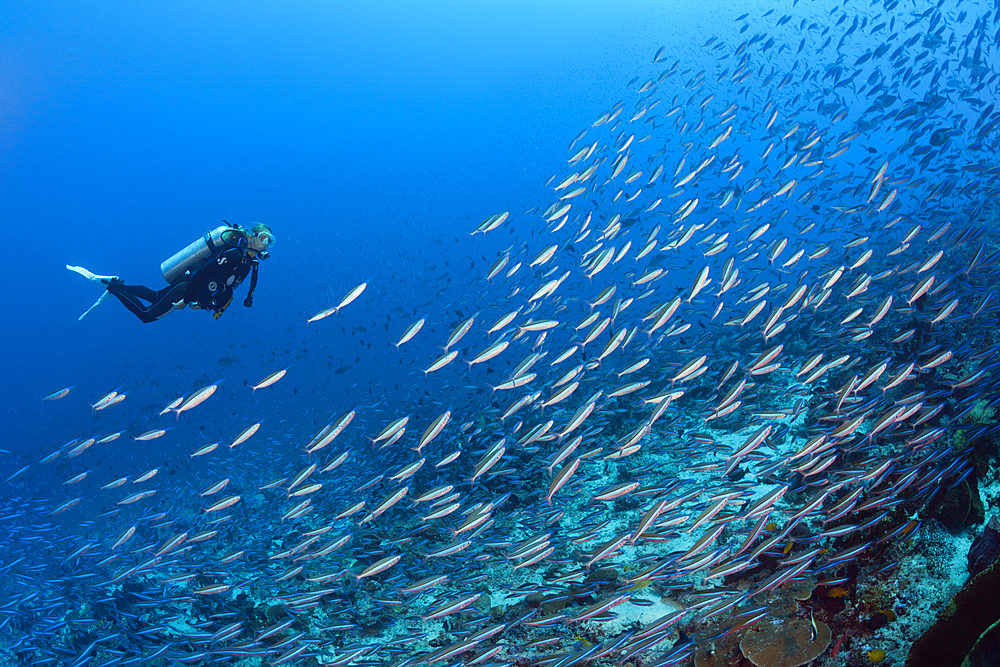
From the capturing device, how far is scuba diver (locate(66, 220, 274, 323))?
6.73 m

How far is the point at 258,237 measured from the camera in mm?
6906

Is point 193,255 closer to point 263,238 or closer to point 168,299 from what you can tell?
point 168,299

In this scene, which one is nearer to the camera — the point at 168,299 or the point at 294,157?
the point at 168,299

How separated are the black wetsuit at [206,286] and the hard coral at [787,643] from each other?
308 inches

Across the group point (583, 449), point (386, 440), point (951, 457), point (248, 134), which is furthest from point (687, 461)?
point (248, 134)

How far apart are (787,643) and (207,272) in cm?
880

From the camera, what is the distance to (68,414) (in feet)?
187

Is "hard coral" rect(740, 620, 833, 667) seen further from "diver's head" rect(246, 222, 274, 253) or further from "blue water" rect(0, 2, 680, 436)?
"blue water" rect(0, 2, 680, 436)

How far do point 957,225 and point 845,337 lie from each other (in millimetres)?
6890

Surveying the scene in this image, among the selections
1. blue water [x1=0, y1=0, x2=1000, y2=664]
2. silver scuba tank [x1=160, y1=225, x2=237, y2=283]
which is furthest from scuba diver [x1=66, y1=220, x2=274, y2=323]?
blue water [x1=0, y1=0, x2=1000, y2=664]

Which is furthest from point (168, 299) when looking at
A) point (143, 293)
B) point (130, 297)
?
point (130, 297)

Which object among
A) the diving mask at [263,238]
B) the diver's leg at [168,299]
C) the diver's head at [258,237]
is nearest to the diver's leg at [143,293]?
the diver's leg at [168,299]

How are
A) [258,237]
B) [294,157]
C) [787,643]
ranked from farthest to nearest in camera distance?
[294,157]
[258,237]
[787,643]

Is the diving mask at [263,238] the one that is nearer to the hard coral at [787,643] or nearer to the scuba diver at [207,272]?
the scuba diver at [207,272]
